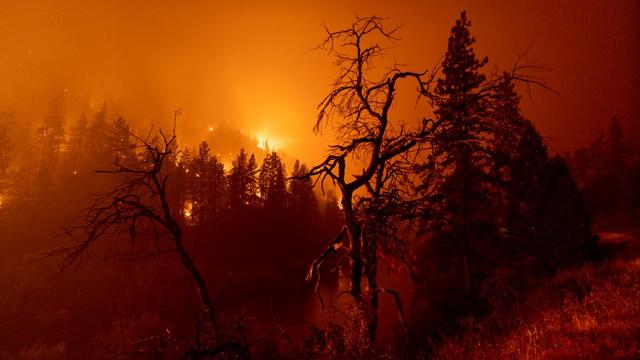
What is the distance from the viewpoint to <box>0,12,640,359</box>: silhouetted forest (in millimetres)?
6043

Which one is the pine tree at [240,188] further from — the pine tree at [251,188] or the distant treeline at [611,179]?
the distant treeline at [611,179]

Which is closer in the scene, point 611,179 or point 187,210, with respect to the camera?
point 611,179

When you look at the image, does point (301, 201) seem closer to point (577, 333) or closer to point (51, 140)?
point (51, 140)

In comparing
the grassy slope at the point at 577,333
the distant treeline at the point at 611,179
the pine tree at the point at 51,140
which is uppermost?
the pine tree at the point at 51,140

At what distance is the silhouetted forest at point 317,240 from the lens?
6043 mm

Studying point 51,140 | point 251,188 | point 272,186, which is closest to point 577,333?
point 272,186

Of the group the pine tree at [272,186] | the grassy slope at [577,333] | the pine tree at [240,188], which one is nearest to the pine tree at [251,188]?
the pine tree at [240,188]

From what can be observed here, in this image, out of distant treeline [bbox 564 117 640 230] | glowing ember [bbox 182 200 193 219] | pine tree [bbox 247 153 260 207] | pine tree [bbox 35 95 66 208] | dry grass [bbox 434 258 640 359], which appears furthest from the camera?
pine tree [bbox 35 95 66 208]

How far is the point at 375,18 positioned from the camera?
6.90m

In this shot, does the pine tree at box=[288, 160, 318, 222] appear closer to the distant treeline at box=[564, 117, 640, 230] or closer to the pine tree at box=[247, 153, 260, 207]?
the pine tree at box=[247, 153, 260, 207]

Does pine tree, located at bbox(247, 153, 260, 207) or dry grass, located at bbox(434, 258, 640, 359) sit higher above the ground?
pine tree, located at bbox(247, 153, 260, 207)

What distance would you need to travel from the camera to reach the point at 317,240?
68312mm

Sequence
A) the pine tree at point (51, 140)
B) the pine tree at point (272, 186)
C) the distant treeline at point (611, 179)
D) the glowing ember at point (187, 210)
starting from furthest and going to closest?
the pine tree at point (51, 140)
the glowing ember at point (187, 210)
the pine tree at point (272, 186)
the distant treeline at point (611, 179)

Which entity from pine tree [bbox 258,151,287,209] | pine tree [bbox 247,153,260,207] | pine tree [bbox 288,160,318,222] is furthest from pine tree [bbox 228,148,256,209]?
pine tree [bbox 288,160,318,222]
